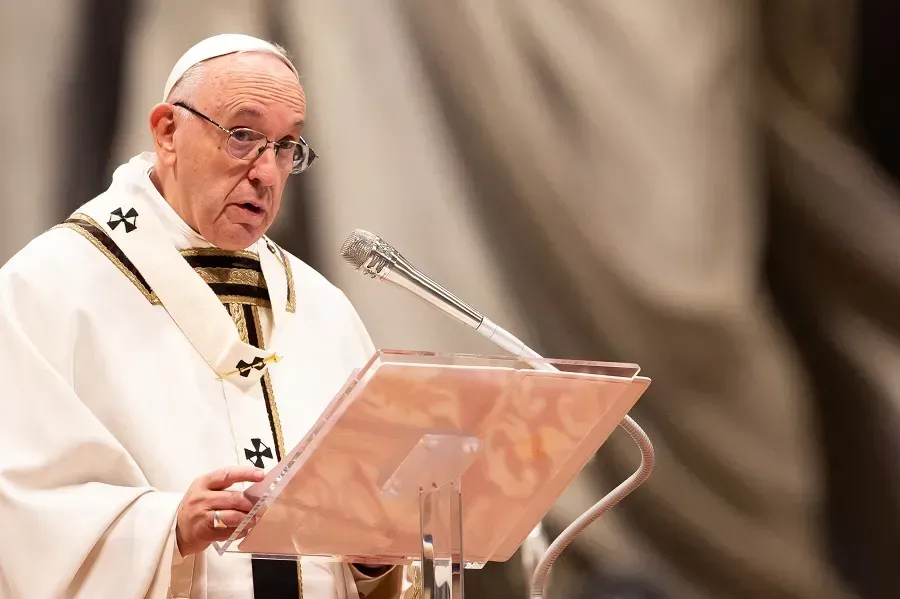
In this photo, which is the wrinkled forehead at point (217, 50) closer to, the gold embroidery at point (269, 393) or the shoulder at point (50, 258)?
the shoulder at point (50, 258)

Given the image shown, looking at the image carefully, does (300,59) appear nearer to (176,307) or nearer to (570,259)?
(570,259)

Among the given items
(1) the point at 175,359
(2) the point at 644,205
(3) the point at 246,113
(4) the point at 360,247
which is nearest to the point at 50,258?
(1) the point at 175,359

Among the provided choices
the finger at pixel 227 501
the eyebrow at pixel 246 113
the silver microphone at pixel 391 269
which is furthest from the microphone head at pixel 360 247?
the eyebrow at pixel 246 113

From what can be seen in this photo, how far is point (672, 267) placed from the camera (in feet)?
14.4

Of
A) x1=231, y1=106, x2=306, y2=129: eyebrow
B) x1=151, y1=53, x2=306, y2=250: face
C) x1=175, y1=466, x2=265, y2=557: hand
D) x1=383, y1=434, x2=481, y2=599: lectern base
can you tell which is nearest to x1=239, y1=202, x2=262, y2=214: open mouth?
x1=151, y1=53, x2=306, y2=250: face

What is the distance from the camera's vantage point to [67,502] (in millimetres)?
2625

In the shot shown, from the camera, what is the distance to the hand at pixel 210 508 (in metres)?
2.33

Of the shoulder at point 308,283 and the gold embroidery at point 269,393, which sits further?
the shoulder at point 308,283

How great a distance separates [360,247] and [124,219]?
1166mm

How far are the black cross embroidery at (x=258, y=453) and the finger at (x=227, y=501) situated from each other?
611 mm

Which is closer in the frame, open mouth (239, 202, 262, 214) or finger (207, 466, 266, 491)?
finger (207, 466, 266, 491)

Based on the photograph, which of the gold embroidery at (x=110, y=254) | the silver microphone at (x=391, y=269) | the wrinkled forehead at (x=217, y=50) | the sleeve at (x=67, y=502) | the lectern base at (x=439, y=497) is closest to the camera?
the lectern base at (x=439, y=497)

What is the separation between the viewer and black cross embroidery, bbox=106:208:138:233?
317cm

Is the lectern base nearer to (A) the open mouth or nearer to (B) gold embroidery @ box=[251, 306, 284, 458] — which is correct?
(B) gold embroidery @ box=[251, 306, 284, 458]
